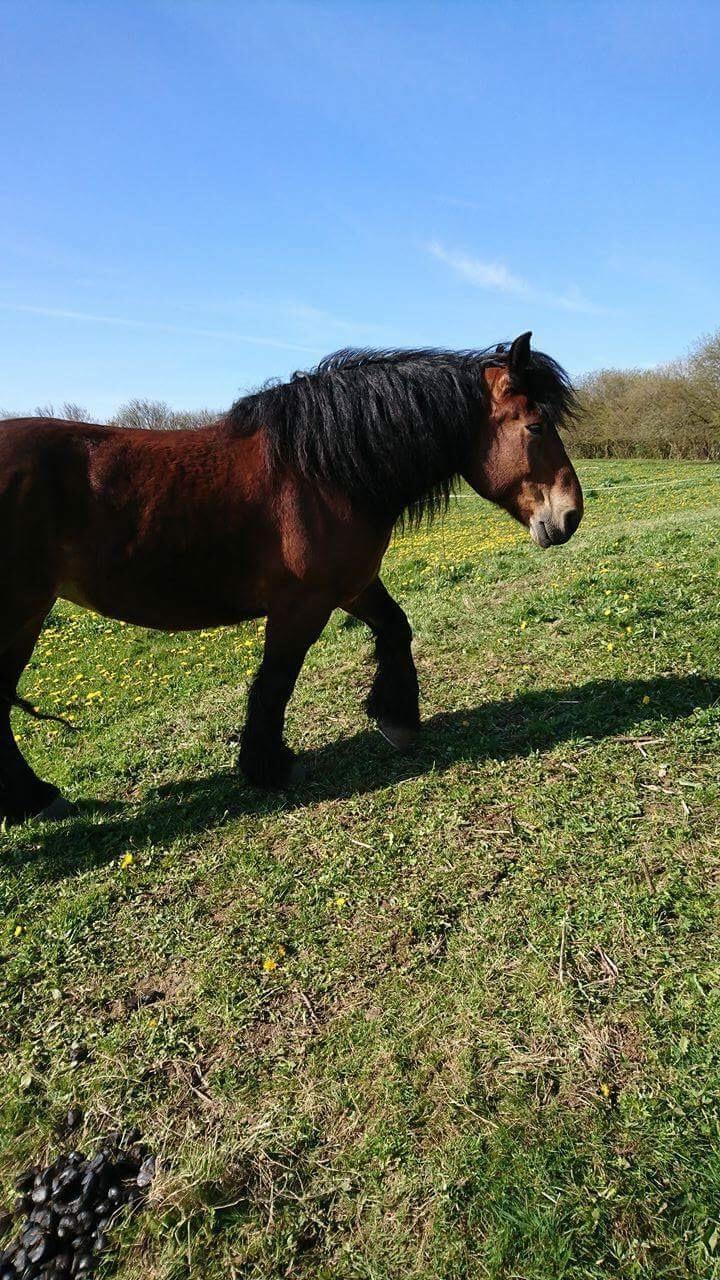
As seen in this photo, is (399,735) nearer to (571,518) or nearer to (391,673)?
(391,673)

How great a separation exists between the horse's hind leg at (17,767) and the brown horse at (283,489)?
0.04m

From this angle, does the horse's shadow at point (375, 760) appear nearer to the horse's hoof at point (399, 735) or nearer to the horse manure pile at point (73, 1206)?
the horse's hoof at point (399, 735)

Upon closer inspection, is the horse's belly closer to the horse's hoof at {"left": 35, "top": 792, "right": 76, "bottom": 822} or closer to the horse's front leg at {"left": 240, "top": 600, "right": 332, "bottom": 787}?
the horse's front leg at {"left": 240, "top": 600, "right": 332, "bottom": 787}

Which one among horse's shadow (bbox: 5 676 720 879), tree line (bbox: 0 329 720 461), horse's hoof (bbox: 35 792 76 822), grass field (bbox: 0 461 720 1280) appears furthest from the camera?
tree line (bbox: 0 329 720 461)

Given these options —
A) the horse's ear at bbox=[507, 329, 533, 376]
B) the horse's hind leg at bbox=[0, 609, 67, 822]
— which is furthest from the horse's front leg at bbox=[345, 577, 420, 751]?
the horse's hind leg at bbox=[0, 609, 67, 822]

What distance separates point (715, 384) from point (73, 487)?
4607 centimetres

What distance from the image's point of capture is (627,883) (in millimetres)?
3312

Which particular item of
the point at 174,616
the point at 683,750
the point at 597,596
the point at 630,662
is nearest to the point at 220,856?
the point at 174,616

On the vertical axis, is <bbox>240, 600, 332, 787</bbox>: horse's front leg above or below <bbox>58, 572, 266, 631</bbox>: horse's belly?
below

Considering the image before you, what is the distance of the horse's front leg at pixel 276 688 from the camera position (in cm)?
425

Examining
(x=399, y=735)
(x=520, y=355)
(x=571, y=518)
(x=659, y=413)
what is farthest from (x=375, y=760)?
(x=659, y=413)

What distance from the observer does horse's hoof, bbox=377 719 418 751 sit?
4.86m

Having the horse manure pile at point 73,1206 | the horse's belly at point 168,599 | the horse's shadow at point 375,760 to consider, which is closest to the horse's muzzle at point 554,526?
the horse's shadow at point 375,760

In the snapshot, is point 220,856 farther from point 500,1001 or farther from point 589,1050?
point 589,1050
